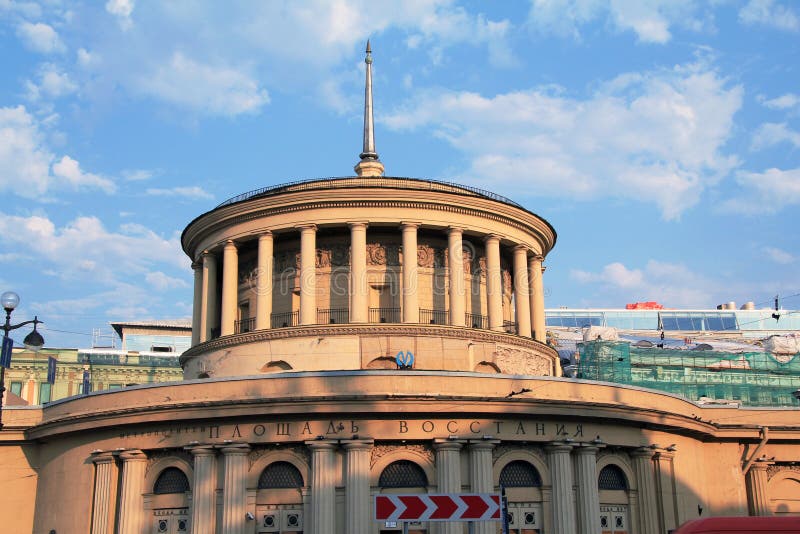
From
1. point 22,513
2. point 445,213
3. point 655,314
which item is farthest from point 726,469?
point 655,314

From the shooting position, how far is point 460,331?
3681 centimetres

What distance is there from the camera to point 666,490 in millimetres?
34188

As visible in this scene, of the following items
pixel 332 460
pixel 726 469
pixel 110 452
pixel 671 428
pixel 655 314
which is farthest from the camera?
pixel 655 314

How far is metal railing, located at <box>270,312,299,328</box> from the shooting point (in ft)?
126

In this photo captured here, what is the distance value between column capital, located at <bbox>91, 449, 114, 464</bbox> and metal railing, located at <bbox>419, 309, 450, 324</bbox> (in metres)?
12.6

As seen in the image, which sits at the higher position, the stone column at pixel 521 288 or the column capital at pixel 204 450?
the stone column at pixel 521 288

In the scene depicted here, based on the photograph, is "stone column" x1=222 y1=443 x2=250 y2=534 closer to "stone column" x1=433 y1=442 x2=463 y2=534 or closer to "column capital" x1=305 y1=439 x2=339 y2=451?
"column capital" x1=305 y1=439 x2=339 y2=451

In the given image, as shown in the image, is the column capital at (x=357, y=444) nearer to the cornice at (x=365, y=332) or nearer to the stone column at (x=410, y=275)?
the cornice at (x=365, y=332)

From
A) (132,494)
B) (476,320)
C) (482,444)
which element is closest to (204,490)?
(132,494)

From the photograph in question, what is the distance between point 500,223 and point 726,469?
526 inches

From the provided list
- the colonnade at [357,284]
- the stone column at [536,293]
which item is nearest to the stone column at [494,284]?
the colonnade at [357,284]

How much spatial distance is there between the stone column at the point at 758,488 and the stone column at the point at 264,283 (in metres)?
20.1

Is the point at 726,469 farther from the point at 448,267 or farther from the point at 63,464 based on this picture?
the point at 63,464

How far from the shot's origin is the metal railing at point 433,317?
38.0 metres
